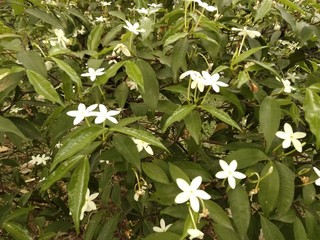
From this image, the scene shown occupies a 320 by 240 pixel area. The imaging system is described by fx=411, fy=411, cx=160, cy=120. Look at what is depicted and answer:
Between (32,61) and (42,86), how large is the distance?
0.31 ft

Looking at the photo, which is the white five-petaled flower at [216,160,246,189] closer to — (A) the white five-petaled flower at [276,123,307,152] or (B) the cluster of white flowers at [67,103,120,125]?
(A) the white five-petaled flower at [276,123,307,152]

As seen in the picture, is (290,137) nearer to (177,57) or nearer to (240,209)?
(240,209)

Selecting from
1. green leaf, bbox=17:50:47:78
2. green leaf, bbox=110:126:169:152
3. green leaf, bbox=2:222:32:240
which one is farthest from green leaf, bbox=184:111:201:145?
green leaf, bbox=2:222:32:240

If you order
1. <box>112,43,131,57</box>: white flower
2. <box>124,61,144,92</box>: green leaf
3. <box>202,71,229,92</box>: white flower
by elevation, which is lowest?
<box>202,71,229,92</box>: white flower

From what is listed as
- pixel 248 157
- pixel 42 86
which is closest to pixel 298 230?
pixel 248 157

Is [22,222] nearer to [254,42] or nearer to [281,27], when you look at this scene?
[254,42]

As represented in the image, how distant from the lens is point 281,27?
1.36m

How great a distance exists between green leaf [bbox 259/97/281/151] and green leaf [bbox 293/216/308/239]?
18cm

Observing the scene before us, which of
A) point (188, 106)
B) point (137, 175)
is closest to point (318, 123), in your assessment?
point (188, 106)

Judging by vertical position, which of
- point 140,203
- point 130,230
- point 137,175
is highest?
point 137,175

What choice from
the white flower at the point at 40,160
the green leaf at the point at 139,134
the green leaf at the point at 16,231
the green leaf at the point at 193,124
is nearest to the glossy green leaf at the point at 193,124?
the green leaf at the point at 193,124

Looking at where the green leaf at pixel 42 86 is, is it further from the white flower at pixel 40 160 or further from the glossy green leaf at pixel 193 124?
the white flower at pixel 40 160

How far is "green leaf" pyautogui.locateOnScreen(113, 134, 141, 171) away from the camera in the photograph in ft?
2.67

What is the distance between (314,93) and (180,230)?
1.36ft
